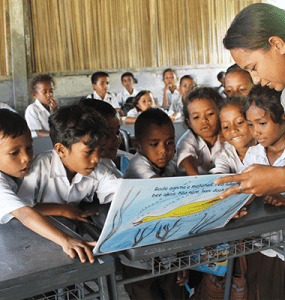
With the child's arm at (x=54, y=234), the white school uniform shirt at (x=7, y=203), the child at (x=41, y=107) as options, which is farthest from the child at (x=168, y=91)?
the child's arm at (x=54, y=234)

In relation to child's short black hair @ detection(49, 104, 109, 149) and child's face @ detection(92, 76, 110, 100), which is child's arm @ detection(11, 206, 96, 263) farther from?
child's face @ detection(92, 76, 110, 100)

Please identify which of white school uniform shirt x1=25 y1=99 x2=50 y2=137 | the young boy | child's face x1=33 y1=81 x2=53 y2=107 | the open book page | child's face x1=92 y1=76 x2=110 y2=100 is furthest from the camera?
child's face x1=92 y1=76 x2=110 y2=100

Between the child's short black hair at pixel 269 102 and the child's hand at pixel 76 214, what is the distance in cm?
76

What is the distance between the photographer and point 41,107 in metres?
3.69

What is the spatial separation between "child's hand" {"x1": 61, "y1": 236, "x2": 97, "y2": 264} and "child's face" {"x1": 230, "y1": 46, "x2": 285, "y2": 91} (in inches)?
27.8

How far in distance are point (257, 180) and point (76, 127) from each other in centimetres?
67

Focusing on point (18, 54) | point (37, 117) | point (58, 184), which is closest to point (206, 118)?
→ point (58, 184)

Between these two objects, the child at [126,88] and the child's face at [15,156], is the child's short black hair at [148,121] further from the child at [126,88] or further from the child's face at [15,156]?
the child at [126,88]

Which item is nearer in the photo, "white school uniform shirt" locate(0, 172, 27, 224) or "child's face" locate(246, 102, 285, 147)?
"white school uniform shirt" locate(0, 172, 27, 224)

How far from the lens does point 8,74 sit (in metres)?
6.42

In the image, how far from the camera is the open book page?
2.42 ft

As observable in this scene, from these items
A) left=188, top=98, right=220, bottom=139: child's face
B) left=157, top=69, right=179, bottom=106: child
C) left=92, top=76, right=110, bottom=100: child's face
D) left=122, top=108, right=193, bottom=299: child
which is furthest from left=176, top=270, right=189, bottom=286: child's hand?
left=157, top=69, right=179, bottom=106: child

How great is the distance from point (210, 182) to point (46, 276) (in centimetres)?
42

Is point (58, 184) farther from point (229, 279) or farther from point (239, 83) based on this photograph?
point (239, 83)
